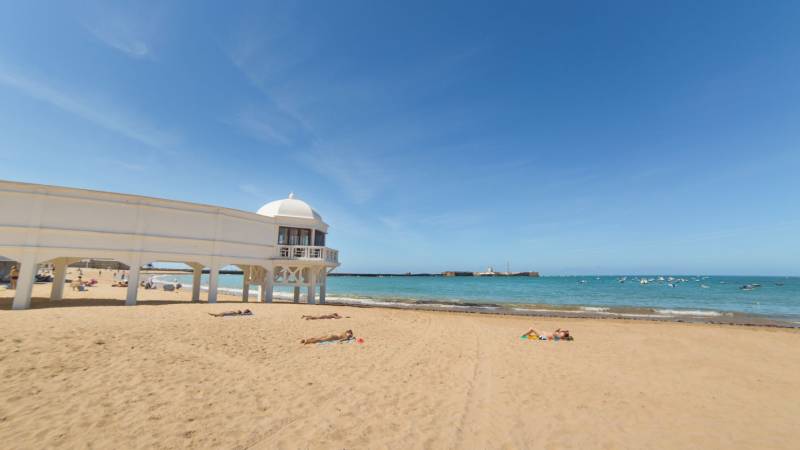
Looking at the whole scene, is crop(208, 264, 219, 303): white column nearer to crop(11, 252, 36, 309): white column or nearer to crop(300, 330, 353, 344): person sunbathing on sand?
crop(11, 252, 36, 309): white column

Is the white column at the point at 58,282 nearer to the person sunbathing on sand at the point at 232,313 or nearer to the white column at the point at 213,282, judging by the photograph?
the white column at the point at 213,282

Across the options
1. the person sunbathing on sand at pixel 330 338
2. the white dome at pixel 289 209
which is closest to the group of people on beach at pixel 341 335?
the person sunbathing on sand at pixel 330 338

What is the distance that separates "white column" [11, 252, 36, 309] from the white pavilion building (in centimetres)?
3

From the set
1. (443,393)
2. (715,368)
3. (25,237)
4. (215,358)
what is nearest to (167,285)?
(25,237)

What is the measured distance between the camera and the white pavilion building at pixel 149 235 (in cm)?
1608

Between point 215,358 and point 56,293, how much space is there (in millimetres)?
19562

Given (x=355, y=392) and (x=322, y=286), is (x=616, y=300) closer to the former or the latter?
(x=322, y=286)

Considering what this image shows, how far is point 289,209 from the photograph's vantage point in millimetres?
24953

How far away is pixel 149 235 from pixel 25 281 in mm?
4968

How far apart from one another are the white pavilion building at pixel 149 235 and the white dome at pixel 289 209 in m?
0.07

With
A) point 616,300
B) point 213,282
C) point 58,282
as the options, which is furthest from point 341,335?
point 616,300

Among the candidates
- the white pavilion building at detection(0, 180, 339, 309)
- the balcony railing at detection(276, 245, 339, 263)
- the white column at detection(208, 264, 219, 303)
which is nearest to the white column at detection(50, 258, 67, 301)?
the white pavilion building at detection(0, 180, 339, 309)

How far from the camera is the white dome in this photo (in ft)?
80.7

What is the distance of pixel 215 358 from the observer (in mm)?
9422
